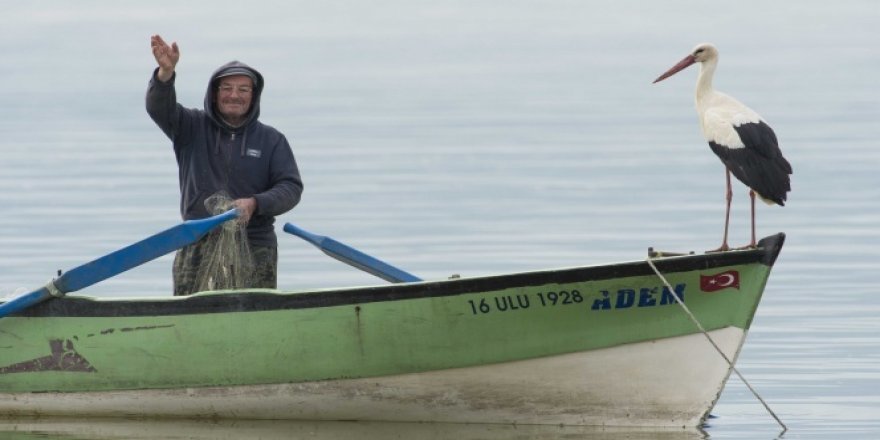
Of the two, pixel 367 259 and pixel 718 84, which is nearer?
pixel 367 259

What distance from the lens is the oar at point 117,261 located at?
1178 cm

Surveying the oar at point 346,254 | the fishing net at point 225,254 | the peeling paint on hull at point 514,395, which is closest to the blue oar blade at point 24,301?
the peeling paint on hull at point 514,395

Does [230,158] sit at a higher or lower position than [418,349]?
higher

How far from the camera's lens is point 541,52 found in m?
79.2

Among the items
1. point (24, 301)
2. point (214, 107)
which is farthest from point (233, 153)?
point (24, 301)

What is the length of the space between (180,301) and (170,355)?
1.04ft

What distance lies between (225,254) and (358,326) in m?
0.87

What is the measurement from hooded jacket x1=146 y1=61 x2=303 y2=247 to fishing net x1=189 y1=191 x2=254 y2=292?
10cm

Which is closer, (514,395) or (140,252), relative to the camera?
(514,395)

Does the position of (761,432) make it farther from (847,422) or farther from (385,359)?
(385,359)

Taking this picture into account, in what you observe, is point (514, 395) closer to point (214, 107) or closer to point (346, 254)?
point (346, 254)

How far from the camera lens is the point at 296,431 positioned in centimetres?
1204

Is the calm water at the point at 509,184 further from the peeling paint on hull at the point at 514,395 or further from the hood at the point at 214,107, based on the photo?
the hood at the point at 214,107

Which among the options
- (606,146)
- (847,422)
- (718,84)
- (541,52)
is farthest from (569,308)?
(541,52)
